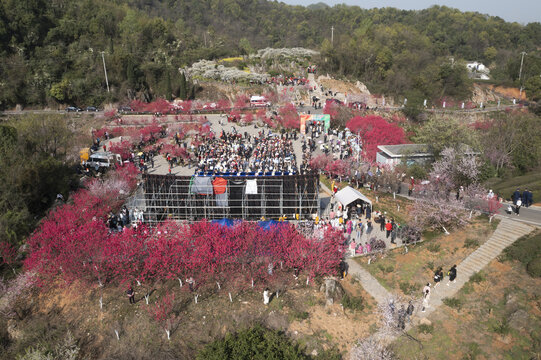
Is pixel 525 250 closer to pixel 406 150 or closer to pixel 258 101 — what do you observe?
pixel 406 150

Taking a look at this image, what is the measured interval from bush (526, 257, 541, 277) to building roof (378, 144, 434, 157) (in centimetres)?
1679

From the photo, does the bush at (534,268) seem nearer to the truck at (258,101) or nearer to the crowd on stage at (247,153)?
the crowd on stage at (247,153)

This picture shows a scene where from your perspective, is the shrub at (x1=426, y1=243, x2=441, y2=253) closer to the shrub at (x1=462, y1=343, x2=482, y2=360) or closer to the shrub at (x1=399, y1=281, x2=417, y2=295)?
the shrub at (x1=399, y1=281, x2=417, y2=295)

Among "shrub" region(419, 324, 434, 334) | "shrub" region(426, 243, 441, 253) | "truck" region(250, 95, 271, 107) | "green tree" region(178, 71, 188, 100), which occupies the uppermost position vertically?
"green tree" region(178, 71, 188, 100)

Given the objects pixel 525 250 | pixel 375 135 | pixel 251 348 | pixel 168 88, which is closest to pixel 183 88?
pixel 168 88

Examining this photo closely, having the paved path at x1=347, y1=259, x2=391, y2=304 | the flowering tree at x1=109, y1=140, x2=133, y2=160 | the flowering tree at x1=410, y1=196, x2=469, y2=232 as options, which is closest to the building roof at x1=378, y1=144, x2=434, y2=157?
the flowering tree at x1=410, y1=196, x2=469, y2=232

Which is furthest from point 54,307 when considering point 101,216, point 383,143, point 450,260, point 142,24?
point 142,24

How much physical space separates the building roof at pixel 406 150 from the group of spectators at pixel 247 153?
9543 mm

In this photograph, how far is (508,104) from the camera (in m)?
69.8

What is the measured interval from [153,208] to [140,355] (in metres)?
11.7

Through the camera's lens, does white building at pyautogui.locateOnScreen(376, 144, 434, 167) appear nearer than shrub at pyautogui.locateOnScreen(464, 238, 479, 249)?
No

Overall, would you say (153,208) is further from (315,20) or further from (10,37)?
(315,20)

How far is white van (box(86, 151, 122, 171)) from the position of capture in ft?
124

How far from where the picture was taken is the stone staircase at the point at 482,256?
20.1 meters
